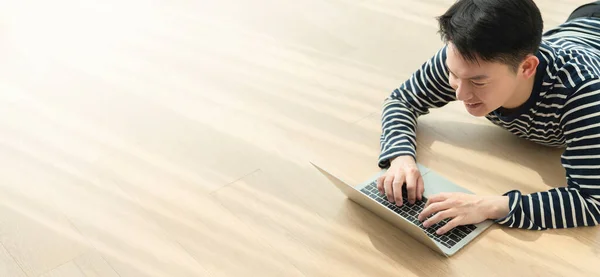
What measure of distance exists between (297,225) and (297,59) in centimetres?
79

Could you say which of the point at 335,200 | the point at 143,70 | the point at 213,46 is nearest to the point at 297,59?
the point at 213,46

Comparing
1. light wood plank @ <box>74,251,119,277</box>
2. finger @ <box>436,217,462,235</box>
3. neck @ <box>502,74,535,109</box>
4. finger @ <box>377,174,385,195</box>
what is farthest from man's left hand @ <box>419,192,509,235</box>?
light wood plank @ <box>74,251,119,277</box>

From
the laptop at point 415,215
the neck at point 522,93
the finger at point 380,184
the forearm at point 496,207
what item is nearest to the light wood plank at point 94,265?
the laptop at point 415,215

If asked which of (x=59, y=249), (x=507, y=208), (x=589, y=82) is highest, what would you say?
(x=589, y=82)

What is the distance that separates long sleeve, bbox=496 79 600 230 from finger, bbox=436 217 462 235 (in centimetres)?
10

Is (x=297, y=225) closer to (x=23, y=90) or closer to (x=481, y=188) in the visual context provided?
(x=481, y=188)

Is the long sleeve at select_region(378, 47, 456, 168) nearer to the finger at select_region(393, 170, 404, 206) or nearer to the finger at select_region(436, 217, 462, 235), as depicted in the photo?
the finger at select_region(393, 170, 404, 206)

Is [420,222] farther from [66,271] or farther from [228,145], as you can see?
[66,271]

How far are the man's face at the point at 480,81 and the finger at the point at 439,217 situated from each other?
22 cm

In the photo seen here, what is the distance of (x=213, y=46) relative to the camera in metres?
2.27

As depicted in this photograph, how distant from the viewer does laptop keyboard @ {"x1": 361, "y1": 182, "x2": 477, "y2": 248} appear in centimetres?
145

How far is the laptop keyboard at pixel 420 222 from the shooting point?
1448mm

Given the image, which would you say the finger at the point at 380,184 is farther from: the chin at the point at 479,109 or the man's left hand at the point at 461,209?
the chin at the point at 479,109

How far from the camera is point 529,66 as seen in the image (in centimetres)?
143
